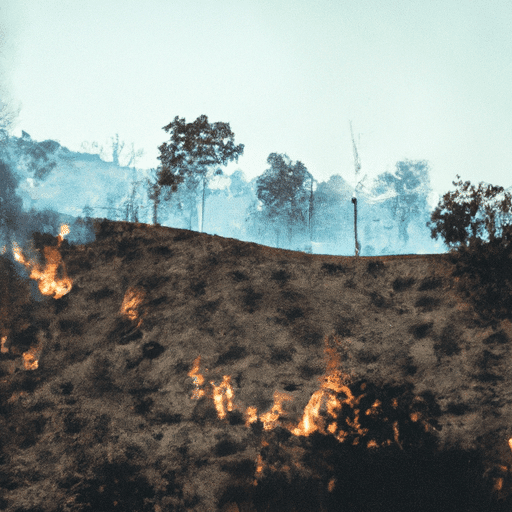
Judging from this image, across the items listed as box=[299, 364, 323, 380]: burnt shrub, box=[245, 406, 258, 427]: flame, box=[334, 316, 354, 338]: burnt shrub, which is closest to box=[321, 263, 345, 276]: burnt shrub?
box=[334, 316, 354, 338]: burnt shrub

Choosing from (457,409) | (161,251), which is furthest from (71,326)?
(457,409)

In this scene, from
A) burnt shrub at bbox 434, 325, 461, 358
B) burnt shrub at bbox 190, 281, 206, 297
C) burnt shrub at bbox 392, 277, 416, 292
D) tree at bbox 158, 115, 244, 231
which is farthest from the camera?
tree at bbox 158, 115, 244, 231

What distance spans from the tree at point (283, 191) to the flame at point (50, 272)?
106ft

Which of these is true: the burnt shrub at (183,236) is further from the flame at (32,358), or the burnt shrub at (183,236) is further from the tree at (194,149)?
the tree at (194,149)

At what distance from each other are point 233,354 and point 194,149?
2206cm

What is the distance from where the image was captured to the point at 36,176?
1658 inches

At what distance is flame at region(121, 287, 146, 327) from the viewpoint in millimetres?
8211

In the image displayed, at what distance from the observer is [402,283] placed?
8.25 meters

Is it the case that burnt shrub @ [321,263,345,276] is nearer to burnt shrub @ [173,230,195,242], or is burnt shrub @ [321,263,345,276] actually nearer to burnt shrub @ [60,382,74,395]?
burnt shrub @ [173,230,195,242]

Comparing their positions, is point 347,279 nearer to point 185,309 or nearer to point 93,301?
point 185,309

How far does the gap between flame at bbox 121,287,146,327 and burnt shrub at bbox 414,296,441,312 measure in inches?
207

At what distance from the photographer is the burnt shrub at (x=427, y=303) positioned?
7.84m

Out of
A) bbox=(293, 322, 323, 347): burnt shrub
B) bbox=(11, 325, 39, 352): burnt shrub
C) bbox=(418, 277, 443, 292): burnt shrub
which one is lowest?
bbox=(11, 325, 39, 352): burnt shrub

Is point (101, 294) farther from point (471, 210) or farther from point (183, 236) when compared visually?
point (471, 210)
